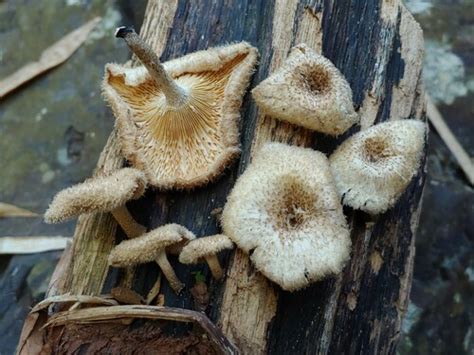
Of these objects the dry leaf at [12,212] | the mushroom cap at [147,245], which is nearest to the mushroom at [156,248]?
the mushroom cap at [147,245]

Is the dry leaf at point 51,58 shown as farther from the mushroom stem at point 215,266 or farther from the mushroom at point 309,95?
the mushroom stem at point 215,266

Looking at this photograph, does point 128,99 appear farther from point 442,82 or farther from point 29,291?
point 442,82

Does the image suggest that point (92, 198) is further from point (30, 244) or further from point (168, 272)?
point (30, 244)

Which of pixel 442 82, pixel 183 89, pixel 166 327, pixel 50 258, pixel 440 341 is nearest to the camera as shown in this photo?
pixel 166 327

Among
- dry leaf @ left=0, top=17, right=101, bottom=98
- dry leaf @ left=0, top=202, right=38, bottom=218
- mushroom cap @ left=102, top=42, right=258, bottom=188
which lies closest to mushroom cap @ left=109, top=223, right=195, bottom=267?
mushroom cap @ left=102, top=42, right=258, bottom=188

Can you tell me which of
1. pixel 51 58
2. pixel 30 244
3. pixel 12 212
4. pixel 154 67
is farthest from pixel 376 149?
pixel 51 58

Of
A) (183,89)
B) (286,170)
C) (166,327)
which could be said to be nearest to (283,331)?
(166,327)
